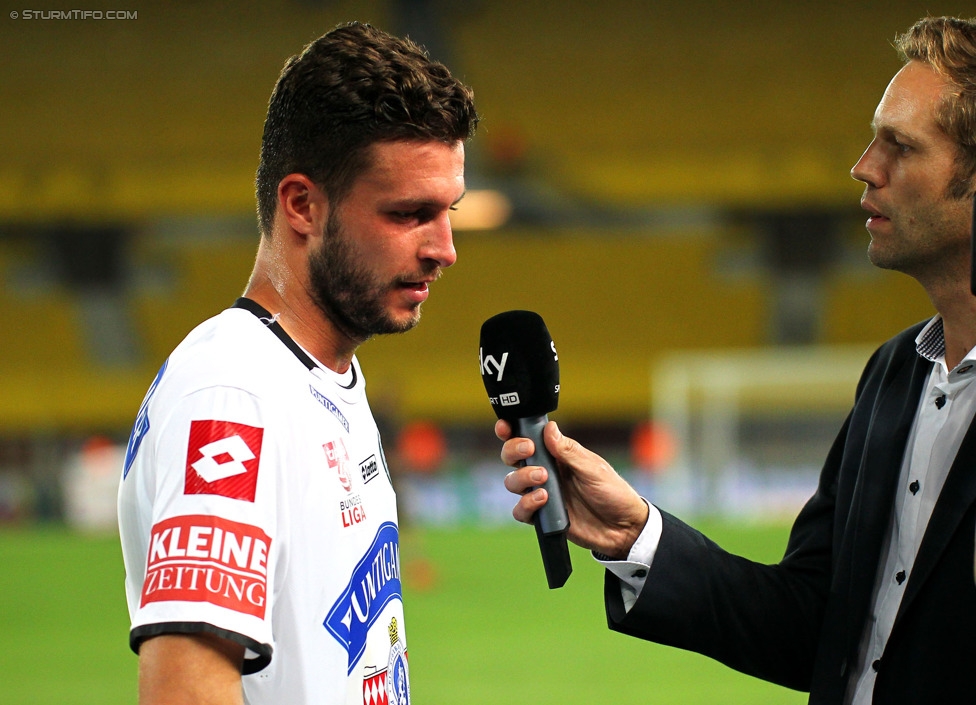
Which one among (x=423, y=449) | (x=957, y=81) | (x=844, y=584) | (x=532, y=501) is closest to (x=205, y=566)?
(x=532, y=501)

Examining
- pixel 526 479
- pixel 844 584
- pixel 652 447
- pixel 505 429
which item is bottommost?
pixel 844 584

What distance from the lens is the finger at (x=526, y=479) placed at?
203 cm

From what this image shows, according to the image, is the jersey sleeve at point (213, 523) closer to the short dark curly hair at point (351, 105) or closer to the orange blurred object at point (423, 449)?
the short dark curly hair at point (351, 105)

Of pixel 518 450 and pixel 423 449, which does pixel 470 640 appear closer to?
pixel 518 450

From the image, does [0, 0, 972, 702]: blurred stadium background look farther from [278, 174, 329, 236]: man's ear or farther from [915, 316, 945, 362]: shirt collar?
[278, 174, 329, 236]: man's ear

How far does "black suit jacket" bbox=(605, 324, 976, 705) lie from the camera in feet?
6.82

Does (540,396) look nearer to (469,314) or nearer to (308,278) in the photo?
(308,278)

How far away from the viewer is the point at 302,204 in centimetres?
189

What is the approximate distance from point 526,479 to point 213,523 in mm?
692

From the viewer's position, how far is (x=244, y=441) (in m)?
1.58

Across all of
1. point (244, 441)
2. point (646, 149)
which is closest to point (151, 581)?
point (244, 441)

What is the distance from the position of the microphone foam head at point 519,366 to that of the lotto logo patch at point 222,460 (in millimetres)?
629

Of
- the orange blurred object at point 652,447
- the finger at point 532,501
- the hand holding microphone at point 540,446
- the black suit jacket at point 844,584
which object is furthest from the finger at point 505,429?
the orange blurred object at point 652,447

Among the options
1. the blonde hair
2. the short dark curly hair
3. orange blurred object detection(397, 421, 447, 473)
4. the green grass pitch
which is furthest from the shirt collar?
orange blurred object detection(397, 421, 447, 473)
